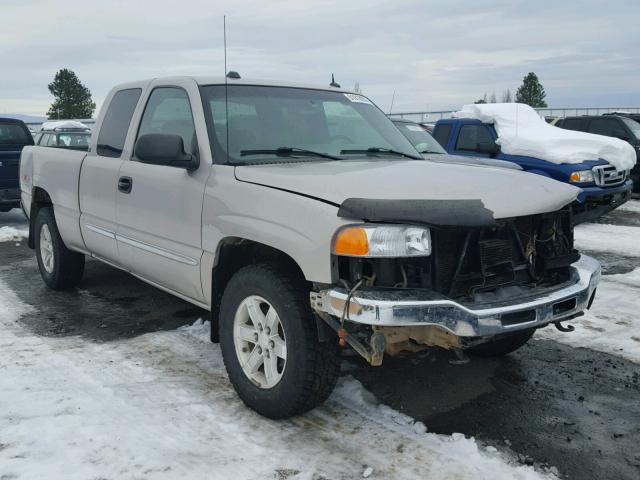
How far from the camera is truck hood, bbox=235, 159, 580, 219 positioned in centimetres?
298

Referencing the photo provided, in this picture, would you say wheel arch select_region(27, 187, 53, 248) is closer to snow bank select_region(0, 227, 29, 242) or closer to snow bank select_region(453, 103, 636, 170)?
snow bank select_region(0, 227, 29, 242)

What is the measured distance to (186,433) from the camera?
3209 mm

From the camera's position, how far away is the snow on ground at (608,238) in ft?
26.9

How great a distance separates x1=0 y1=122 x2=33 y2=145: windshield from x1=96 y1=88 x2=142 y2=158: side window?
7.47 m

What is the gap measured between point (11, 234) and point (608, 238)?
888 cm

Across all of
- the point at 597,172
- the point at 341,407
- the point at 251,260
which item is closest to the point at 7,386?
the point at 251,260

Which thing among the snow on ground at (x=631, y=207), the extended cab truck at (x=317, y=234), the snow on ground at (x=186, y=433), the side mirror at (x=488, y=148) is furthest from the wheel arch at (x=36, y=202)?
the snow on ground at (x=631, y=207)

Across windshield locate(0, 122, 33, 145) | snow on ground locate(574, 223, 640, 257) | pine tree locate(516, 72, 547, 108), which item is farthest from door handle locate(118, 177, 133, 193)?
pine tree locate(516, 72, 547, 108)

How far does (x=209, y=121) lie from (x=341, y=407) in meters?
1.91

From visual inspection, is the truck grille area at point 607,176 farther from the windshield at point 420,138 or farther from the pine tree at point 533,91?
the pine tree at point 533,91

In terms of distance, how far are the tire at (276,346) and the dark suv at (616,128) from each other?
1347 centimetres

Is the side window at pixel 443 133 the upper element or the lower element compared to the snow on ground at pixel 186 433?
upper

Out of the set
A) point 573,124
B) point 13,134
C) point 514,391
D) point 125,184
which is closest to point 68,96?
point 13,134

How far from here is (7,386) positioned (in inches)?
147
